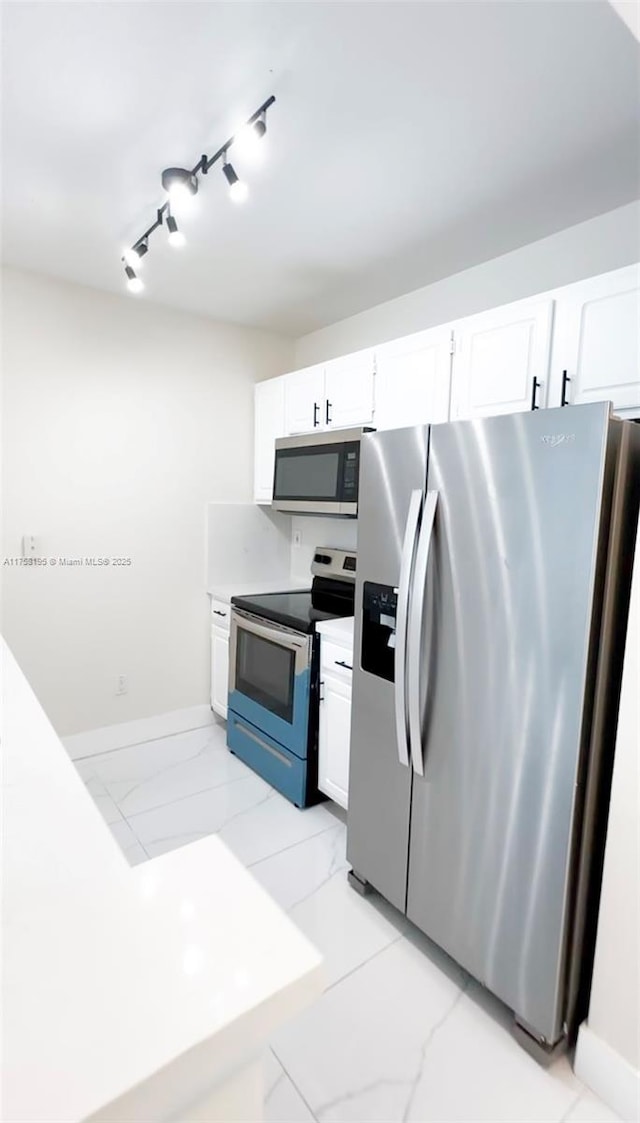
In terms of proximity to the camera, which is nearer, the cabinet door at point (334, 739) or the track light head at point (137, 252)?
the track light head at point (137, 252)

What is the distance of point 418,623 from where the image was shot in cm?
164

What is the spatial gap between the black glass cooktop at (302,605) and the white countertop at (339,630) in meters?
0.05

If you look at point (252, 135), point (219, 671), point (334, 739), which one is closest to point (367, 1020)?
point (334, 739)

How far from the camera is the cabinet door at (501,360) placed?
1855mm

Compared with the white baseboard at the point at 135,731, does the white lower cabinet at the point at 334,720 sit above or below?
above

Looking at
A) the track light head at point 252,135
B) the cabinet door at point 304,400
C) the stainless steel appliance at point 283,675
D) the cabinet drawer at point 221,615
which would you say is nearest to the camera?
the track light head at point 252,135

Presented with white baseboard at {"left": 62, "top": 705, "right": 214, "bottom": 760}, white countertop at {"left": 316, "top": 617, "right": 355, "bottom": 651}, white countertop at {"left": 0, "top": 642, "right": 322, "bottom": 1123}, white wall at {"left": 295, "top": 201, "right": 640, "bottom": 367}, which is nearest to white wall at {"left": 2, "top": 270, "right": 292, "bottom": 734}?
white baseboard at {"left": 62, "top": 705, "right": 214, "bottom": 760}

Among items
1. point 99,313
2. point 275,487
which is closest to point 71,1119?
point 275,487

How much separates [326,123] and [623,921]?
90.4 inches

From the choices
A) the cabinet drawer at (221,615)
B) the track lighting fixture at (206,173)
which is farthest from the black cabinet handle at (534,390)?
the cabinet drawer at (221,615)

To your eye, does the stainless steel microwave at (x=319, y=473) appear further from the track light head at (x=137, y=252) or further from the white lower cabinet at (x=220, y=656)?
the track light head at (x=137, y=252)

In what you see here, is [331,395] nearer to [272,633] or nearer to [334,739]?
[272,633]

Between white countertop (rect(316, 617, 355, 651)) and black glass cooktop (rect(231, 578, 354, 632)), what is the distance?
55mm

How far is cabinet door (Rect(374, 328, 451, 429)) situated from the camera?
7.16ft
